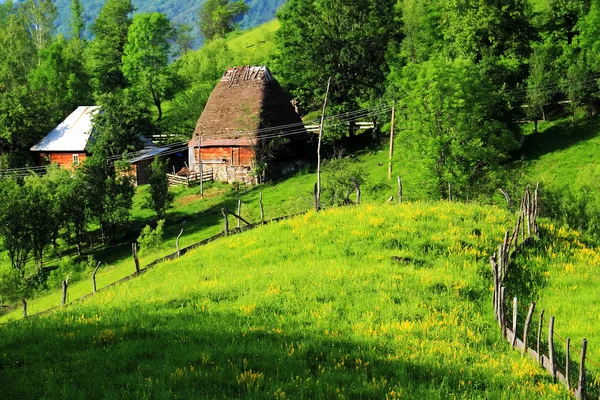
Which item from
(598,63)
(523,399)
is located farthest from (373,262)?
(598,63)

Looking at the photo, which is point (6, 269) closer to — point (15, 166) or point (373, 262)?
point (373, 262)

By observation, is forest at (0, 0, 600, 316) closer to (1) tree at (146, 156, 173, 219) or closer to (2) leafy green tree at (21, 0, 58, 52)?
(1) tree at (146, 156, 173, 219)

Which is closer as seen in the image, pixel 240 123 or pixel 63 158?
pixel 240 123

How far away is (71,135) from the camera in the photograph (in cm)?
5809

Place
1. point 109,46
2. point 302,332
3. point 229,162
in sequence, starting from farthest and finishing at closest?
point 109,46 → point 229,162 → point 302,332

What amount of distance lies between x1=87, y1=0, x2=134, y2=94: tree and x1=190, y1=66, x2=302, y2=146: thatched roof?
106ft

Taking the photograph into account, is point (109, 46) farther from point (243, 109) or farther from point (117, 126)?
point (243, 109)

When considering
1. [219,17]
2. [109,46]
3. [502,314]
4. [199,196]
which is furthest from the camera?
[219,17]

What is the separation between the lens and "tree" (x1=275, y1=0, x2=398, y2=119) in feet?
179

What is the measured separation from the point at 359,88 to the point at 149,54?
112 feet

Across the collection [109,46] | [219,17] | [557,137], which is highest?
[219,17]

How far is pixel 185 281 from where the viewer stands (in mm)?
17031

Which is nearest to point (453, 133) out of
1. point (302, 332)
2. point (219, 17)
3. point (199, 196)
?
point (199, 196)

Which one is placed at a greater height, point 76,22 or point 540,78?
point 76,22
